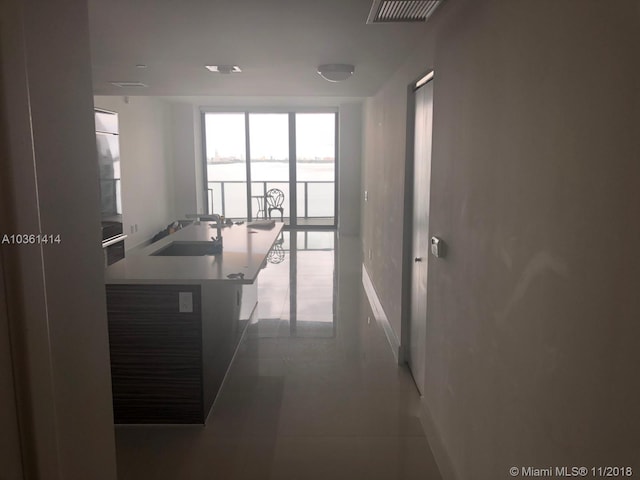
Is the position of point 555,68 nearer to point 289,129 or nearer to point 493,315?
point 493,315

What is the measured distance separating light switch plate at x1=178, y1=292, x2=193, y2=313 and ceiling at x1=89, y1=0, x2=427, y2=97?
145cm

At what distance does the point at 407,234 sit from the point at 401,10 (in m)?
1.81

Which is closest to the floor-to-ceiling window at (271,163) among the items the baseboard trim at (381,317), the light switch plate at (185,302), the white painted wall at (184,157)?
the white painted wall at (184,157)

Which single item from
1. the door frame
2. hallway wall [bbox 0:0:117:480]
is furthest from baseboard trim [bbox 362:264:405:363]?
hallway wall [bbox 0:0:117:480]

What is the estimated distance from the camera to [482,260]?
193cm

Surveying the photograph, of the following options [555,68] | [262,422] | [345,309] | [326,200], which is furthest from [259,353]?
[326,200]

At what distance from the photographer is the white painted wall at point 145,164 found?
755 centimetres

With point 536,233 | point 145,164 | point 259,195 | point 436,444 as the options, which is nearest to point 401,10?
point 536,233

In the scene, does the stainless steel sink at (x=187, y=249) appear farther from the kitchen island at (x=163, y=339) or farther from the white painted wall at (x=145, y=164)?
the white painted wall at (x=145, y=164)

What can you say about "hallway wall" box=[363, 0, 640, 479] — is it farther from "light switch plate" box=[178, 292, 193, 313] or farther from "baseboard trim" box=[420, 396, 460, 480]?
"light switch plate" box=[178, 292, 193, 313]

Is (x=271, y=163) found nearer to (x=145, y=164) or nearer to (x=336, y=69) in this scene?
(x=145, y=164)

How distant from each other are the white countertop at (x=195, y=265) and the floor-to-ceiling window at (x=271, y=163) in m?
6.88

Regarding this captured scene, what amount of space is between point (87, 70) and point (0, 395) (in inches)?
24.1

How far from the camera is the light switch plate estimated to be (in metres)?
2.86
